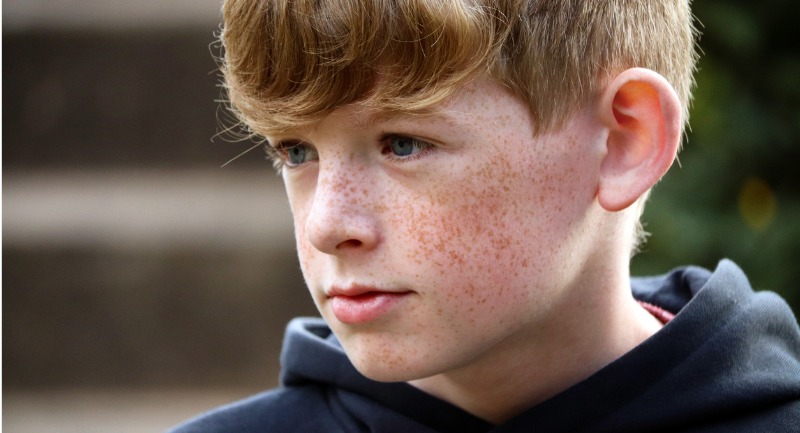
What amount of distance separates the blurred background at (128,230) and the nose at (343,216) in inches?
78.5

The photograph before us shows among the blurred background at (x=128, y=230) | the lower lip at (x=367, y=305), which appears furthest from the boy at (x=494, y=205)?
the blurred background at (x=128, y=230)

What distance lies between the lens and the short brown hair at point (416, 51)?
1.49 meters

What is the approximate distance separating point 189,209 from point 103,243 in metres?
0.31

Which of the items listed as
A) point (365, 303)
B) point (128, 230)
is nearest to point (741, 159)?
point (365, 303)

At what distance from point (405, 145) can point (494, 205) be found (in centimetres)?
15

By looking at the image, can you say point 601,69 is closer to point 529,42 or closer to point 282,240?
point 529,42

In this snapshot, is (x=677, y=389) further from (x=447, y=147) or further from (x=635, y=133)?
(x=447, y=147)

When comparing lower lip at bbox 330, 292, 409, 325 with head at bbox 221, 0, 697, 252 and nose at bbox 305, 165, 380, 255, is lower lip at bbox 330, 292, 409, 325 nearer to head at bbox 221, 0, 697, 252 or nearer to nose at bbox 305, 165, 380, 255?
nose at bbox 305, 165, 380, 255

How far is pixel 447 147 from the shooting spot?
1537mm

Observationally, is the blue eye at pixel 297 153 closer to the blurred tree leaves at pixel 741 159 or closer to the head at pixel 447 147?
the head at pixel 447 147

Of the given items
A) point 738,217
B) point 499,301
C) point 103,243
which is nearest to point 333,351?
point 499,301

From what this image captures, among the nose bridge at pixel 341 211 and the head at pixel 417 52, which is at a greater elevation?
the head at pixel 417 52

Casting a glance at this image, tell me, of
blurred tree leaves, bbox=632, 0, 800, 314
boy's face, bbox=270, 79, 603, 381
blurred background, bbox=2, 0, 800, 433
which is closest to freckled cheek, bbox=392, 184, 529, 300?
boy's face, bbox=270, 79, 603, 381

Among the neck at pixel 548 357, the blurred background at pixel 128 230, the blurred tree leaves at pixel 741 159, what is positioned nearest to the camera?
the neck at pixel 548 357
